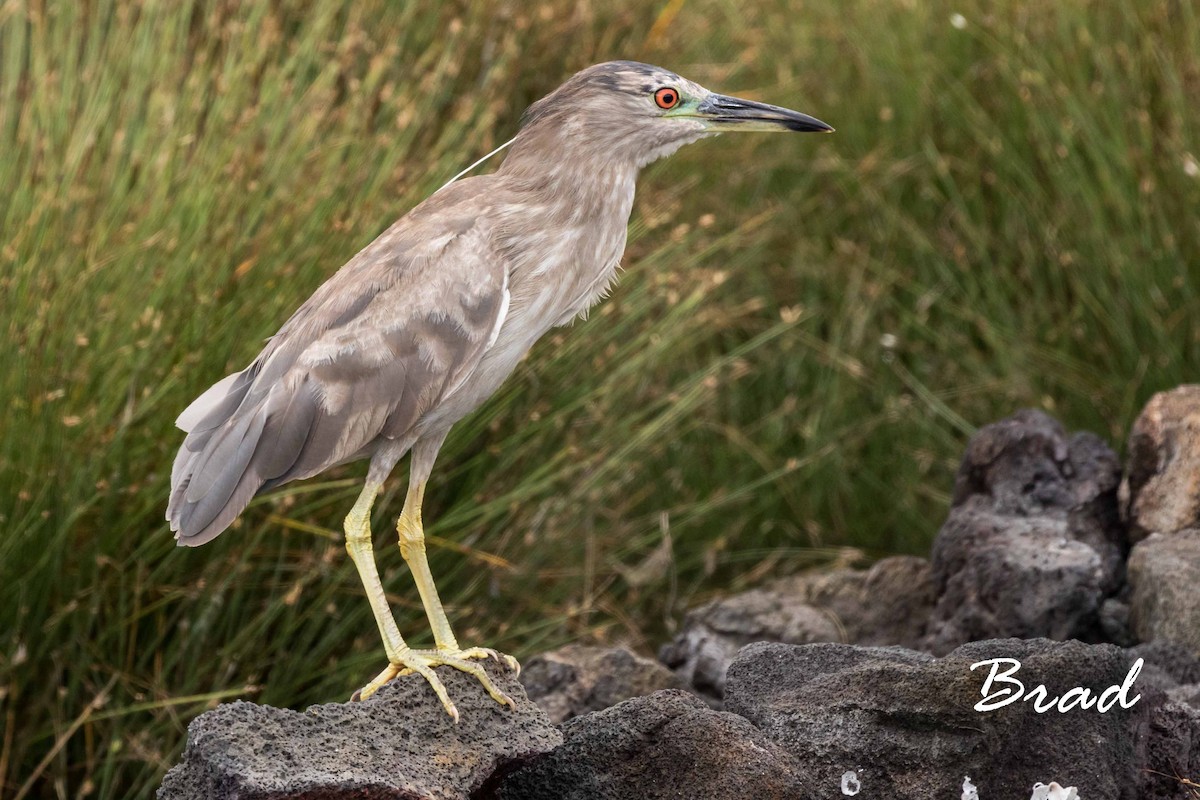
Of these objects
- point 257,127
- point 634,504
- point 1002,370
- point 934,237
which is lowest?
point 634,504

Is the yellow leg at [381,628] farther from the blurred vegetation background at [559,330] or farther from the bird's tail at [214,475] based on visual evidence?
the blurred vegetation background at [559,330]

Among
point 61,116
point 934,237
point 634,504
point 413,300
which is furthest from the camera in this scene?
point 934,237

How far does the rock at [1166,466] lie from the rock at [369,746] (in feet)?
6.41

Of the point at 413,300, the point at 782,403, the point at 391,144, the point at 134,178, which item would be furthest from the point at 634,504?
the point at 413,300

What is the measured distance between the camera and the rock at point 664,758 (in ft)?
9.97

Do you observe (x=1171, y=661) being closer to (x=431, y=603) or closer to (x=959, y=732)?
(x=959, y=732)

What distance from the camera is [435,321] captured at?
3.46m

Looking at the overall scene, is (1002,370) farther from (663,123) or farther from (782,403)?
(663,123)

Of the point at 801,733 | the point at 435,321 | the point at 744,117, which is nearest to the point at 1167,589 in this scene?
the point at 801,733

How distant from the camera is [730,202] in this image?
23.9 ft

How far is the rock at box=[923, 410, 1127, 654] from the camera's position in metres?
4.07

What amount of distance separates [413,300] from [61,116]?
6.93ft

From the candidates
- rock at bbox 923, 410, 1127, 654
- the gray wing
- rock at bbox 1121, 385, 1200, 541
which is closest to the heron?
the gray wing

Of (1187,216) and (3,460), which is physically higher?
(1187,216)
